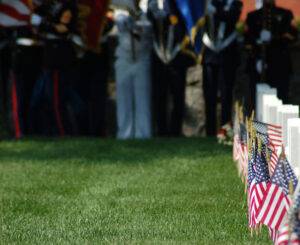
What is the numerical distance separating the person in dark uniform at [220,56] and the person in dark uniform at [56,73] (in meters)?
2.02

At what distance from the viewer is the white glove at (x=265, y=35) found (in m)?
19.6

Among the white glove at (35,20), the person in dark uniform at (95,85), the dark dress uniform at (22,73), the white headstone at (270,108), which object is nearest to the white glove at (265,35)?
the person in dark uniform at (95,85)

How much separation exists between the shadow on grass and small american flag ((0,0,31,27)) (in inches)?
68.4

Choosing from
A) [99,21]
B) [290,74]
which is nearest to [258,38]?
[290,74]

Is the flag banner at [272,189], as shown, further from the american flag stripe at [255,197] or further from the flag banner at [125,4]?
the flag banner at [125,4]

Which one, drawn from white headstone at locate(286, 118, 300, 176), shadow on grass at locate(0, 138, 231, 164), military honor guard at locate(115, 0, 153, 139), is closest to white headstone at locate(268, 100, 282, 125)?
white headstone at locate(286, 118, 300, 176)

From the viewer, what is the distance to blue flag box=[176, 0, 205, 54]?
19.8 metres

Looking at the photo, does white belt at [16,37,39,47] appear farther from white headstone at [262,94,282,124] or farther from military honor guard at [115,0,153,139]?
white headstone at [262,94,282,124]

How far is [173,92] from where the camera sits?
2045 cm

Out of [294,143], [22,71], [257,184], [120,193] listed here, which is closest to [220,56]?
[22,71]

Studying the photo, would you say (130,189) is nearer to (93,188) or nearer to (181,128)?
(93,188)

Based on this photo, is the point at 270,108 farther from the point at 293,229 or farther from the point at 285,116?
the point at 293,229

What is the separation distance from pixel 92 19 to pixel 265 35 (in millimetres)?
2542

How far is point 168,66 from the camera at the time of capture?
794 inches
